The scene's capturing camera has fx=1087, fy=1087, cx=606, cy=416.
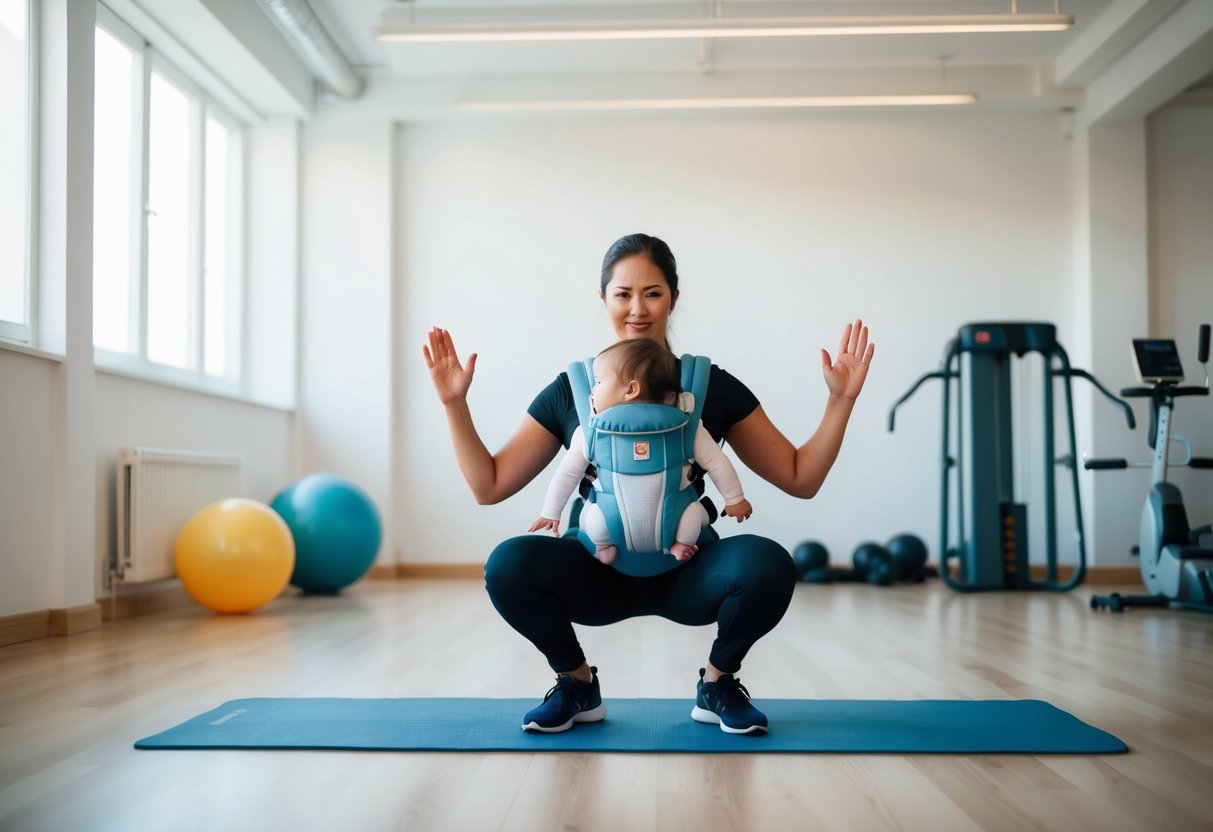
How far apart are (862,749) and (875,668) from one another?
1.18 m

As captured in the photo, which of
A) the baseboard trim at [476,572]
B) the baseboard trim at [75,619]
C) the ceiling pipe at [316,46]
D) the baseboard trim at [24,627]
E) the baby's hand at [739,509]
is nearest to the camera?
the baby's hand at [739,509]

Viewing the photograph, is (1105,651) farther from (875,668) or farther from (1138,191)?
(1138,191)

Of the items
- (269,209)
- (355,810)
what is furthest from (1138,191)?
(355,810)

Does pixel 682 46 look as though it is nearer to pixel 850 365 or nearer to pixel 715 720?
pixel 850 365

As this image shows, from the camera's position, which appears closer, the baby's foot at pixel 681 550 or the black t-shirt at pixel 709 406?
the baby's foot at pixel 681 550

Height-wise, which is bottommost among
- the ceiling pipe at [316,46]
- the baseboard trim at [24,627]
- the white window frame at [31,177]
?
the baseboard trim at [24,627]

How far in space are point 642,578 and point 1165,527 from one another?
11.6ft

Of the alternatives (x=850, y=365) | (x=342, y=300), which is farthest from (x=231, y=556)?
(x=850, y=365)

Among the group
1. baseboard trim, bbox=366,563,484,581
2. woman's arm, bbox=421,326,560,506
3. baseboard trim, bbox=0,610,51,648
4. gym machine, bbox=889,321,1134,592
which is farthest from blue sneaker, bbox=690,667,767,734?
baseboard trim, bbox=366,563,484,581

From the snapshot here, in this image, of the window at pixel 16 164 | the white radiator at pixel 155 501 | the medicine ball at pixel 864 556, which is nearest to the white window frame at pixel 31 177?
the window at pixel 16 164

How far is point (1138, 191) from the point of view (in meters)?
6.70

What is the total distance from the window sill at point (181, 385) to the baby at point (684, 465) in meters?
3.11

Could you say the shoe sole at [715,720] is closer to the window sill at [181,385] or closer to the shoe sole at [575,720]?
the shoe sole at [575,720]

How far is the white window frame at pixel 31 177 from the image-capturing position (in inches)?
165
